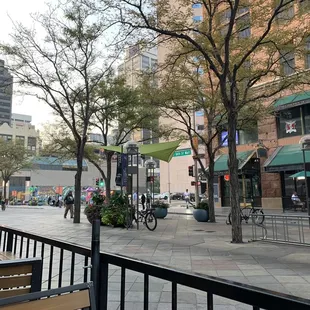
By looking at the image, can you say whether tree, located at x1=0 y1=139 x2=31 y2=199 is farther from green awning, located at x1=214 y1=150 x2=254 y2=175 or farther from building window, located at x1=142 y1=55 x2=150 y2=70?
building window, located at x1=142 y1=55 x2=150 y2=70

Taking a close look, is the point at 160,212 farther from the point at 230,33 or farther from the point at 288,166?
the point at 230,33

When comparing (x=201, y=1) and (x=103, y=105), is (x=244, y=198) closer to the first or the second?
(x=103, y=105)

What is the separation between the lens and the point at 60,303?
1712 millimetres

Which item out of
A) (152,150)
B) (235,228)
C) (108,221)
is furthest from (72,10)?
(235,228)

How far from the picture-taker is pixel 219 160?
91.3 ft

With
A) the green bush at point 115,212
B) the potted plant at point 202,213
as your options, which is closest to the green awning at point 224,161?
the potted plant at point 202,213

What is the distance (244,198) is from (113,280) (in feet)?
70.0

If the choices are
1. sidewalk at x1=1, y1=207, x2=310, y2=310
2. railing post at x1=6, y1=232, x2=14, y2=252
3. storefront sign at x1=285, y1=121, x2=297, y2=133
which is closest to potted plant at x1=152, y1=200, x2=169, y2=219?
sidewalk at x1=1, y1=207, x2=310, y2=310

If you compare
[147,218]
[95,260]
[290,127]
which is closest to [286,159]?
[290,127]

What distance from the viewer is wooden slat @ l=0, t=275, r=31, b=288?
2.20 metres

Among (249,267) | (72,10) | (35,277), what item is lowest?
(249,267)

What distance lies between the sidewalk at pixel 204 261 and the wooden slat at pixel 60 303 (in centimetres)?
283

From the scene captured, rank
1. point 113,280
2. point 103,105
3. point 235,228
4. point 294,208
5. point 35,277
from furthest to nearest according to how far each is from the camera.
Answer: point 294,208
point 103,105
point 235,228
point 113,280
point 35,277

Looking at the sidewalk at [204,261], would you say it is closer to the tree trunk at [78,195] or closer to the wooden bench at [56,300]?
the wooden bench at [56,300]
